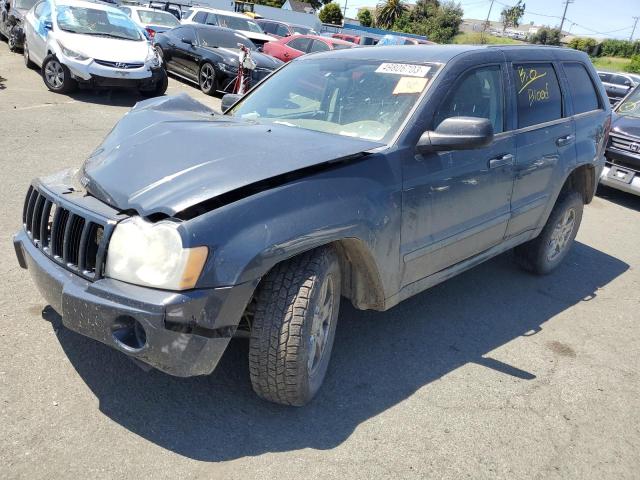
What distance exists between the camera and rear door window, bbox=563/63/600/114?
16.4ft

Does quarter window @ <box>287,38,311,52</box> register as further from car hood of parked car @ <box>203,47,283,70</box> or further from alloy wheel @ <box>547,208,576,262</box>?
alloy wheel @ <box>547,208,576,262</box>

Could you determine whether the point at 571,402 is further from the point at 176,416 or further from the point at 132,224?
the point at 132,224

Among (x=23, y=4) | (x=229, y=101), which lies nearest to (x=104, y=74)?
(x=23, y=4)

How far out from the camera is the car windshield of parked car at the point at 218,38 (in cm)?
1309

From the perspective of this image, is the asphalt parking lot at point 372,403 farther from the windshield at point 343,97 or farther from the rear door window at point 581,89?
the rear door window at point 581,89

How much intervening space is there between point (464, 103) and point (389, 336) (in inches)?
62.3

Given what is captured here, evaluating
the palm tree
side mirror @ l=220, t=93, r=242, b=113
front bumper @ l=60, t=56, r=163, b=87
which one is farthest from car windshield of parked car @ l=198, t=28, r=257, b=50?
the palm tree

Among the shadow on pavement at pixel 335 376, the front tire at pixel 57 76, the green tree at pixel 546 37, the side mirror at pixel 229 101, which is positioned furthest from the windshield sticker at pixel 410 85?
the green tree at pixel 546 37

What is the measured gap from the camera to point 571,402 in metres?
3.36

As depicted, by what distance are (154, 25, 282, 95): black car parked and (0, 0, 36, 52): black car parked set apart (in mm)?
2928

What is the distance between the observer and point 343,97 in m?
3.70

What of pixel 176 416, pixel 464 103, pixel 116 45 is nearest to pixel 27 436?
pixel 176 416

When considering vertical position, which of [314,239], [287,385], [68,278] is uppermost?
[314,239]

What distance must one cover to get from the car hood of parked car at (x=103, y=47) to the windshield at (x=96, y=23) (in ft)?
0.79
